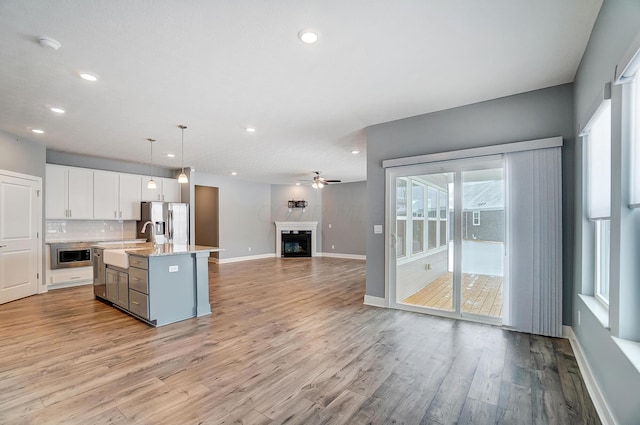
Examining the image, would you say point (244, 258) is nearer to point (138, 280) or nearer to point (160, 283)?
point (138, 280)

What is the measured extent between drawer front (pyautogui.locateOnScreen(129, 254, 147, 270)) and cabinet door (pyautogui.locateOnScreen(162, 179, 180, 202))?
3.78 meters

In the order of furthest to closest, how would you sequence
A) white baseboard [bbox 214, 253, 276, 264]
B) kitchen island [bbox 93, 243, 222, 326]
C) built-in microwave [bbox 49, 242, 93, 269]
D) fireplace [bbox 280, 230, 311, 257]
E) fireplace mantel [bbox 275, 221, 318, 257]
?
fireplace [bbox 280, 230, 311, 257] → fireplace mantel [bbox 275, 221, 318, 257] → white baseboard [bbox 214, 253, 276, 264] → built-in microwave [bbox 49, 242, 93, 269] → kitchen island [bbox 93, 243, 222, 326]

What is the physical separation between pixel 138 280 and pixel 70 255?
10.2 feet

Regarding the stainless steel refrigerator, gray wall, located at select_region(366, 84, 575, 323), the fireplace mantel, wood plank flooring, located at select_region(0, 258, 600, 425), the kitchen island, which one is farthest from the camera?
the fireplace mantel

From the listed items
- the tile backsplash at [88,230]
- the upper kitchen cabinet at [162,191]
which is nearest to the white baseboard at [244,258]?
the upper kitchen cabinet at [162,191]

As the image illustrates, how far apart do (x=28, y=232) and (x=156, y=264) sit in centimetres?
330

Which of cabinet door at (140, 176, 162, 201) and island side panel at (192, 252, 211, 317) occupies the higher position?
cabinet door at (140, 176, 162, 201)

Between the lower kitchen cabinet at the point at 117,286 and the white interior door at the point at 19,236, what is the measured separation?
65.5 inches

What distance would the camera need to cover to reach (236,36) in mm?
2336

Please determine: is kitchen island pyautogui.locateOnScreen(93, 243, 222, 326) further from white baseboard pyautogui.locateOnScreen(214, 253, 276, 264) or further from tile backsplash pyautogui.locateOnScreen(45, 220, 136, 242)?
white baseboard pyautogui.locateOnScreen(214, 253, 276, 264)

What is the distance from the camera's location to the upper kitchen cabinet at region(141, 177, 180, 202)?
7.14m

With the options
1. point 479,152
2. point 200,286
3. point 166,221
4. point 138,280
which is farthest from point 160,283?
point 479,152

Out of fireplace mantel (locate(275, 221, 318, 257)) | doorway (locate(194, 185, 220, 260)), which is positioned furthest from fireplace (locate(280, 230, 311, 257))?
doorway (locate(194, 185, 220, 260))

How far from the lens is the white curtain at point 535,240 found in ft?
10.5
